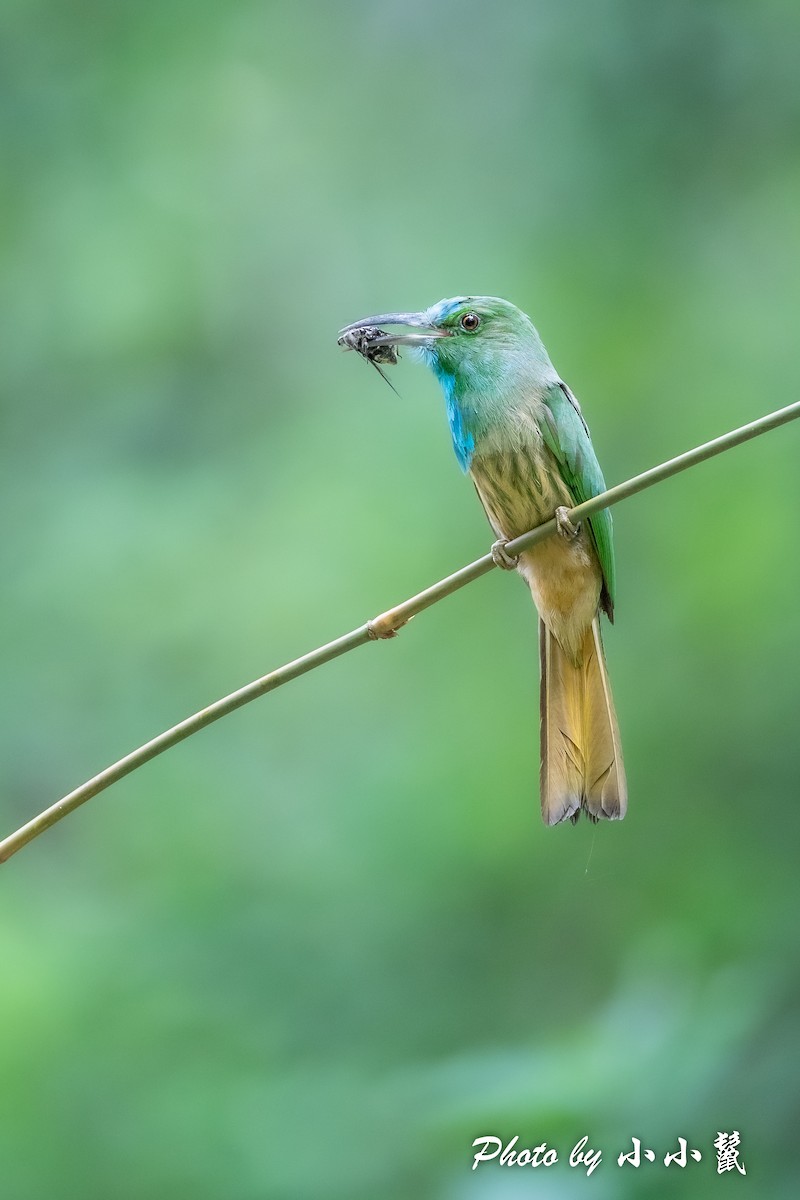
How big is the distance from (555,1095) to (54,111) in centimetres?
460

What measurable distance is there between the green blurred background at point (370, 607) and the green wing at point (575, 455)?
45.8 inches

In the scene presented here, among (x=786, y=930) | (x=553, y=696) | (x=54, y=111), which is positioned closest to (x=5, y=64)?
(x=54, y=111)

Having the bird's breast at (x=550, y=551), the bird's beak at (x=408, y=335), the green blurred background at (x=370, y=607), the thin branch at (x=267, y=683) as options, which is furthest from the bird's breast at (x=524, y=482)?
the green blurred background at (x=370, y=607)

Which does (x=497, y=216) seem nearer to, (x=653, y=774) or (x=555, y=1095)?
(x=653, y=774)

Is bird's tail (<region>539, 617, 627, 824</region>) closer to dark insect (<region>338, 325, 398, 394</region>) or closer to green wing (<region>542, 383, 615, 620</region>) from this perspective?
green wing (<region>542, 383, 615, 620</region>)

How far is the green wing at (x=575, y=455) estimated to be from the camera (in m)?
2.93

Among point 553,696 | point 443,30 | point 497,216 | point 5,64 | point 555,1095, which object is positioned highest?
point 5,64

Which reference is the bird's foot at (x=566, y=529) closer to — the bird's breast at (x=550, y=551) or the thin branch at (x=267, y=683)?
the bird's breast at (x=550, y=551)

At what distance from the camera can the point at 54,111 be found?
5.76m

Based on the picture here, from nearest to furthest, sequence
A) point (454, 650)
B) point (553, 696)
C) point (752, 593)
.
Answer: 1. point (553, 696)
2. point (752, 593)
3. point (454, 650)

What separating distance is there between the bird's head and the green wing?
0.26 feet

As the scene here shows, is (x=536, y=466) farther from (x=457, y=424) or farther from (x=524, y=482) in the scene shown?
(x=457, y=424)

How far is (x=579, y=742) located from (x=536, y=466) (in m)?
0.61

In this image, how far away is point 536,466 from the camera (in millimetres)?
2926
